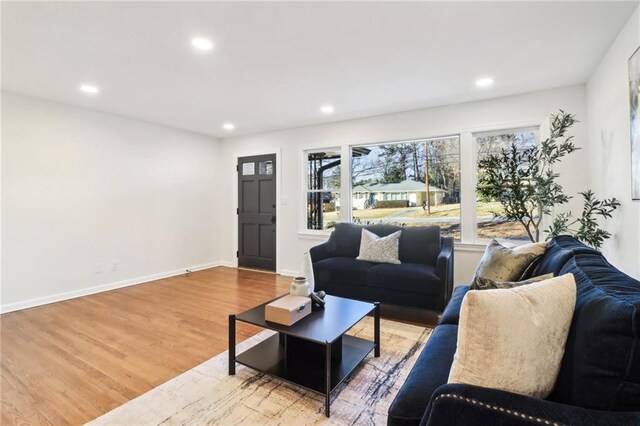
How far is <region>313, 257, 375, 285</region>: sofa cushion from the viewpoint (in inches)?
134

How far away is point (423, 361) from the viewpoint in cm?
139

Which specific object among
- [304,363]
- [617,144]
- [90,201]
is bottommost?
[304,363]

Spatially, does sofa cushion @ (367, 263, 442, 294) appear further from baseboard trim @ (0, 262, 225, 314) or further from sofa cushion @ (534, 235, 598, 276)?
baseboard trim @ (0, 262, 225, 314)

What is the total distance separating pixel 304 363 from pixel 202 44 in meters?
2.50

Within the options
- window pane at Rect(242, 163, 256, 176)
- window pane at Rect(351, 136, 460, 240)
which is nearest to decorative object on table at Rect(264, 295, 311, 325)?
window pane at Rect(351, 136, 460, 240)

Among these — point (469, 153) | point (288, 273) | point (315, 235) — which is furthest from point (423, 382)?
point (288, 273)

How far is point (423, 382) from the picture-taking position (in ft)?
3.92

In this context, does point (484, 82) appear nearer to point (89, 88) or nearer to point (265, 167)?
point (265, 167)

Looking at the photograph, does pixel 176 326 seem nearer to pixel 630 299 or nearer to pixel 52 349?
pixel 52 349

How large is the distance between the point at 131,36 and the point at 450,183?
366 cm

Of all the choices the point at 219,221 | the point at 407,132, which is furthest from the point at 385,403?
the point at 219,221

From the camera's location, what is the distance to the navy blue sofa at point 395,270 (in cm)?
301

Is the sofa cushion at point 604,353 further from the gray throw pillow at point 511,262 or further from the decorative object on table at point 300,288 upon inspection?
the decorative object on table at point 300,288

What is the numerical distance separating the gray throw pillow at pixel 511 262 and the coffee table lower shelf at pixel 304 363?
0.95 metres
